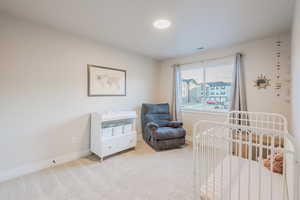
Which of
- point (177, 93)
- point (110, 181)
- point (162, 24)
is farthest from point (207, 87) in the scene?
point (110, 181)

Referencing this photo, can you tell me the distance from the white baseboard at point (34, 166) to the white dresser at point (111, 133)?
39 centimetres

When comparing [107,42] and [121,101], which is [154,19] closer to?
[107,42]

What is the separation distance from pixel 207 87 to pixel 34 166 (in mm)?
3891

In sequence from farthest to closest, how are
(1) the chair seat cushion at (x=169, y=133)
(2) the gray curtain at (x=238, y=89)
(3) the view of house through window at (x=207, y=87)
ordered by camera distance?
(3) the view of house through window at (x=207, y=87) < (1) the chair seat cushion at (x=169, y=133) < (2) the gray curtain at (x=238, y=89)

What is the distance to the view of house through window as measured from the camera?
3355 millimetres

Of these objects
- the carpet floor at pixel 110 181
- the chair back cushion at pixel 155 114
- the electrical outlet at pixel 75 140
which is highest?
the chair back cushion at pixel 155 114

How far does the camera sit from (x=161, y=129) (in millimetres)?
3293

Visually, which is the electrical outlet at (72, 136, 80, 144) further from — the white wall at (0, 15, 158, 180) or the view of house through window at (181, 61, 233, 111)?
the view of house through window at (181, 61, 233, 111)

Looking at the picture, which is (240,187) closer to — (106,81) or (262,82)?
(262,82)

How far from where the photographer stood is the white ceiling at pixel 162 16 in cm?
177

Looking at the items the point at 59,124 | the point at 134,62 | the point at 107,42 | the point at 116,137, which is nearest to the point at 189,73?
the point at 134,62

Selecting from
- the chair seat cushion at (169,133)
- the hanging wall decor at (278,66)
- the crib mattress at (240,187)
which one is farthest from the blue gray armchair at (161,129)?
the hanging wall decor at (278,66)

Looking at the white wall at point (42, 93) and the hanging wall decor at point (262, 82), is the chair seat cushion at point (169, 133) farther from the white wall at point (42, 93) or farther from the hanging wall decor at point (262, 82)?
the hanging wall decor at point (262, 82)

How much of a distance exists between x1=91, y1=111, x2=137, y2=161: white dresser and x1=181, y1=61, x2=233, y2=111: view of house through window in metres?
1.73
